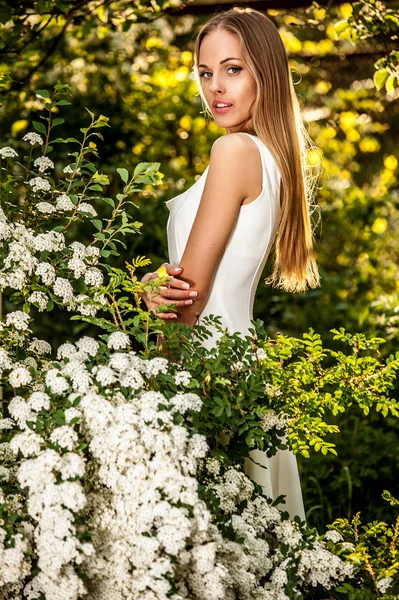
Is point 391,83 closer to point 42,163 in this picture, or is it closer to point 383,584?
point 42,163

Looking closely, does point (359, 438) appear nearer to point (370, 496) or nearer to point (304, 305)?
point (370, 496)

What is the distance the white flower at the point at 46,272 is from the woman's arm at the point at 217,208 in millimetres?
437

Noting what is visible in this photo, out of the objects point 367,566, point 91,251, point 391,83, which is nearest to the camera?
point 367,566

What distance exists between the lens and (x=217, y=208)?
2283mm

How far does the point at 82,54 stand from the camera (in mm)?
6469

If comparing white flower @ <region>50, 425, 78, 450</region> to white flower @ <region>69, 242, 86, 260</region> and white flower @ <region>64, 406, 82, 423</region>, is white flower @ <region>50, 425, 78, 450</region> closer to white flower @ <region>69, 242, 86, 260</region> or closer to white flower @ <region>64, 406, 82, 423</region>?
white flower @ <region>64, 406, 82, 423</region>

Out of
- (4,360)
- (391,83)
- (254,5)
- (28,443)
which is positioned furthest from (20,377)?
(254,5)

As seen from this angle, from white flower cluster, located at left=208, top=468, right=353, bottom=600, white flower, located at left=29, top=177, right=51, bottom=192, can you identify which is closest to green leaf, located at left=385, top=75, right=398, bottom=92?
white flower, located at left=29, top=177, right=51, bottom=192

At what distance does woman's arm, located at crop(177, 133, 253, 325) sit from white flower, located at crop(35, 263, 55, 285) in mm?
437

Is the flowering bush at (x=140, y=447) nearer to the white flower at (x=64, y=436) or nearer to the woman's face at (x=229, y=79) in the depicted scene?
the white flower at (x=64, y=436)

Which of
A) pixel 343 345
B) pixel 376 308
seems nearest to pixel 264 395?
pixel 376 308

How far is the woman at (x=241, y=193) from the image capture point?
230 cm

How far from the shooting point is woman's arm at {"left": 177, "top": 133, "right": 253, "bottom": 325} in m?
2.28

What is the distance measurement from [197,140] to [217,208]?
4.02m
